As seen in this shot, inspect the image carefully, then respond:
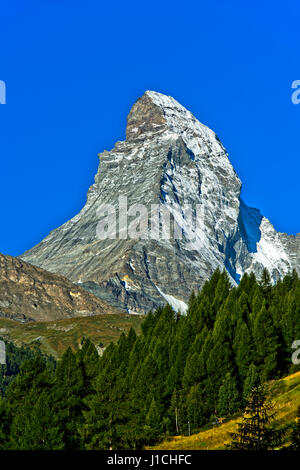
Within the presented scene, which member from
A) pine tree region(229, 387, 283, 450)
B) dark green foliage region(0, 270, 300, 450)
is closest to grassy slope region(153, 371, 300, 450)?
dark green foliage region(0, 270, 300, 450)

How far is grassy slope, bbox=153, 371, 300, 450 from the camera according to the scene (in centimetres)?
6034

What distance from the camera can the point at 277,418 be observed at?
59.1m

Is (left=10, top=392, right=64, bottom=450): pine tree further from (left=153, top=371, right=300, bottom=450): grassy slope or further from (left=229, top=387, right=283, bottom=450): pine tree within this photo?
(left=229, top=387, right=283, bottom=450): pine tree

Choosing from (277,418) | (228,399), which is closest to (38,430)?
(277,418)

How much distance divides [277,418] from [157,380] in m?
36.7

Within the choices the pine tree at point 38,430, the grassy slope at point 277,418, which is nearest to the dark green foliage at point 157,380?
the pine tree at point 38,430

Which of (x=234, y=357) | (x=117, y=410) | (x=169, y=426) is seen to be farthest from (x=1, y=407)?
(x=234, y=357)

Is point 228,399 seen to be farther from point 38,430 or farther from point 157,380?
point 38,430

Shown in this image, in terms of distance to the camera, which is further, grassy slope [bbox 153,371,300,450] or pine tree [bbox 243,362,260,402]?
pine tree [bbox 243,362,260,402]

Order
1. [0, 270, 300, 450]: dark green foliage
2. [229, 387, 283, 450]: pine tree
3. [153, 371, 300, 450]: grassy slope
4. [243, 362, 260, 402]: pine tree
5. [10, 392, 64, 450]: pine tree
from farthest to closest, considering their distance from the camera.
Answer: [243, 362, 260, 402]: pine tree
[0, 270, 300, 450]: dark green foliage
[10, 392, 64, 450]: pine tree
[153, 371, 300, 450]: grassy slope
[229, 387, 283, 450]: pine tree

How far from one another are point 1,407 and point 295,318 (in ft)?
160

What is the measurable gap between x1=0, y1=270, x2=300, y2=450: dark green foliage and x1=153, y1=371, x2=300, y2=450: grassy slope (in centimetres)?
396
